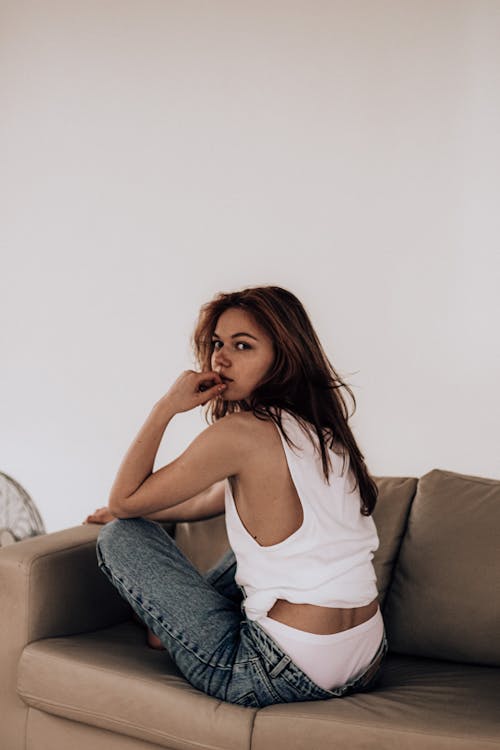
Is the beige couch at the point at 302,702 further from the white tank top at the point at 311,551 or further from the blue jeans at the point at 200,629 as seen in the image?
the white tank top at the point at 311,551

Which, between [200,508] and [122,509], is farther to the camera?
[200,508]

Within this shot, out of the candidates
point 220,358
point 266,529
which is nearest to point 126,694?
point 266,529

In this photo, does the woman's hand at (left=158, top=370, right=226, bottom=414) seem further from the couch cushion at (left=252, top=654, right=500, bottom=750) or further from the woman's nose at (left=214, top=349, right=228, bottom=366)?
the couch cushion at (left=252, top=654, right=500, bottom=750)

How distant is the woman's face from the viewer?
197 centimetres

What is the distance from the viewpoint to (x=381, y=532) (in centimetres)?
228

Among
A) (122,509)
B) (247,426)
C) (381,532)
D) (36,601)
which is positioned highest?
(247,426)

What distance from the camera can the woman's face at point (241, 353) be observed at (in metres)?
1.97

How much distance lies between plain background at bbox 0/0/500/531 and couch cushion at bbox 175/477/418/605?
374 mm

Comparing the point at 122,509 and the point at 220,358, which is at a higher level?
the point at 220,358

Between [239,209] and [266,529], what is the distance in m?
1.50

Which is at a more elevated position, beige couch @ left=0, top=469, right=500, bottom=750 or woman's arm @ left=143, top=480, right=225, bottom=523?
woman's arm @ left=143, top=480, right=225, bottom=523

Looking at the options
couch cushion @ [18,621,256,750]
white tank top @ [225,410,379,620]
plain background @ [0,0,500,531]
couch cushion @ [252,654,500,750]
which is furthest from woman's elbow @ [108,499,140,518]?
plain background @ [0,0,500,531]

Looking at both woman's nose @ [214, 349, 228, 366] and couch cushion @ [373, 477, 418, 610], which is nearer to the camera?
woman's nose @ [214, 349, 228, 366]

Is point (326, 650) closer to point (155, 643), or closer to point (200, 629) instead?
point (200, 629)
